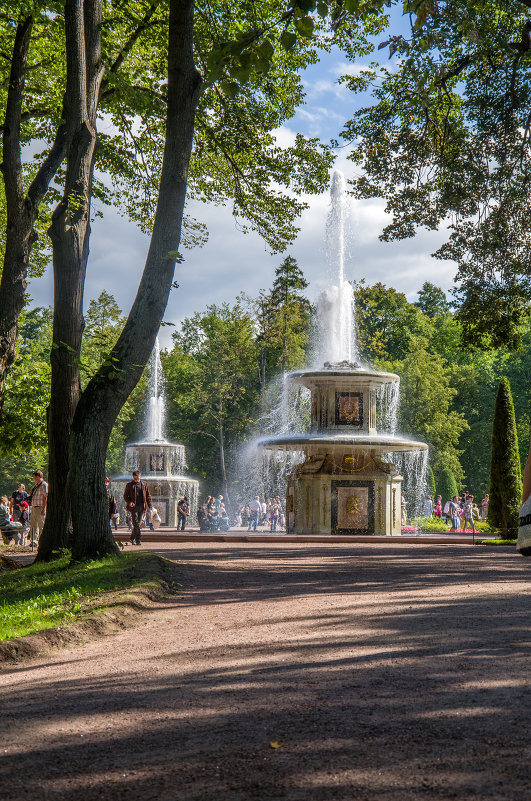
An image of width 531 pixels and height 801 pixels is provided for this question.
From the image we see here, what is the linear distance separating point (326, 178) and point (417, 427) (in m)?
34.8

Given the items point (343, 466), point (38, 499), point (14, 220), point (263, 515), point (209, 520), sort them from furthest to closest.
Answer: point (263, 515) < point (209, 520) < point (343, 466) < point (38, 499) < point (14, 220)

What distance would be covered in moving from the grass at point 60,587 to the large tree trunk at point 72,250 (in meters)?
1.70

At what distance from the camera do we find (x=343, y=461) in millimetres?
27438

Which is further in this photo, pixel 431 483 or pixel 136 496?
pixel 431 483

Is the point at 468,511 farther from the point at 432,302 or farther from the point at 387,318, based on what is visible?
the point at 432,302

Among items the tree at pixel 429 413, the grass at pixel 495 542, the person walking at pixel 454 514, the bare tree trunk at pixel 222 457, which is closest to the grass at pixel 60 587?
the grass at pixel 495 542

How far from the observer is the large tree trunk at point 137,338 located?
38.0 feet

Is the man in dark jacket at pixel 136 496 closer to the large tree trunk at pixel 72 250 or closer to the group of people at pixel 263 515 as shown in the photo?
the large tree trunk at pixel 72 250

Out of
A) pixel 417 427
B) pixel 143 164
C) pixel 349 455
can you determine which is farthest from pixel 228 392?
pixel 143 164

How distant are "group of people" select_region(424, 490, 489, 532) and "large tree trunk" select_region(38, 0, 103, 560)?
69.4ft

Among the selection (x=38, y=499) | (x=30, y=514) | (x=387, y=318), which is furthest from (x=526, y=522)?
(x=387, y=318)

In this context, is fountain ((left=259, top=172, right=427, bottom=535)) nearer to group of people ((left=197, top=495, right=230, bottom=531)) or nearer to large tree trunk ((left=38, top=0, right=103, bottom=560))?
group of people ((left=197, top=495, right=230, bottom=531))

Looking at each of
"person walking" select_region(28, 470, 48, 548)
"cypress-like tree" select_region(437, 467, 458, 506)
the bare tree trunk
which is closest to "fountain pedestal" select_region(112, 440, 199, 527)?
the bare tree trunk

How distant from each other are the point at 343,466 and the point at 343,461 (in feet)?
0.55
